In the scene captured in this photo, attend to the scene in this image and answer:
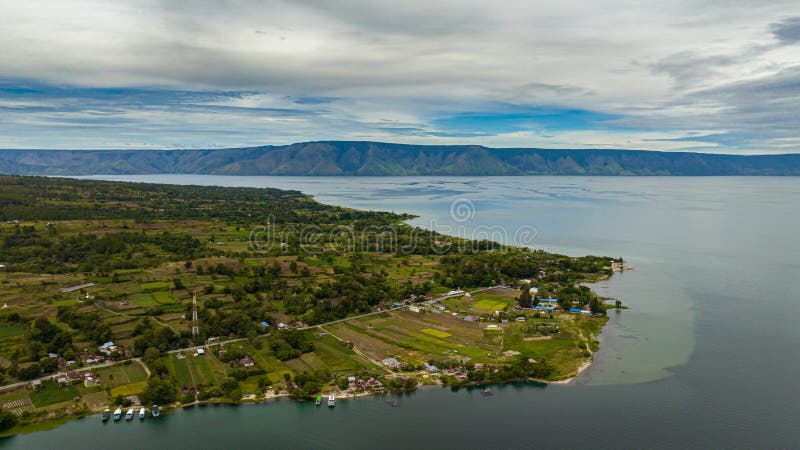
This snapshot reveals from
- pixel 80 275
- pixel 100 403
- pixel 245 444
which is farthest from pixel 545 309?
pixel 80 275

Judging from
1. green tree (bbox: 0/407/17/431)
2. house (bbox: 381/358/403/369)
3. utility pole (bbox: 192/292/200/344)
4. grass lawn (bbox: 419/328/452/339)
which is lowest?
green tree (bbox: 0/407/17/431)

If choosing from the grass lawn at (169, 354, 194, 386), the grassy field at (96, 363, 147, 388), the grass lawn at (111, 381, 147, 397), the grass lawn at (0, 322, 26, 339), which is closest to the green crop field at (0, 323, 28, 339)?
the grass lawn at (0, 322, 26, 339)

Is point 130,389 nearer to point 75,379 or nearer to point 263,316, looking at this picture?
point 75,379

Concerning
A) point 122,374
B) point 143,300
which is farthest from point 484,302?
point 143,300

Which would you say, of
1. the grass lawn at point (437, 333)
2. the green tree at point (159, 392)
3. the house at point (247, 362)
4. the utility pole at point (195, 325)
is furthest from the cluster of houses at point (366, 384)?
the utility pole at point (195, 325)

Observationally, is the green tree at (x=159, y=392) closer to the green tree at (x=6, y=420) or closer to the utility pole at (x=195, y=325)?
the green tree at (x=6, y=420)

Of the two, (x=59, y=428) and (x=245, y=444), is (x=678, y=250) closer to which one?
(x=245, y=444)

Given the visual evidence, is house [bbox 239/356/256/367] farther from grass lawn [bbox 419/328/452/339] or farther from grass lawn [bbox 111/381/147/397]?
grass lawn [bbox 419/328/452/339]
